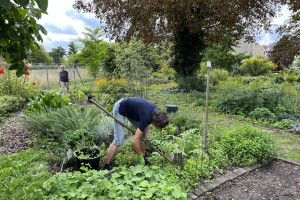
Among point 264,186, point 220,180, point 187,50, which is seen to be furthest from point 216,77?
point 220,180

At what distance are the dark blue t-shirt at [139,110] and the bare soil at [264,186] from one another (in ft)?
3.87

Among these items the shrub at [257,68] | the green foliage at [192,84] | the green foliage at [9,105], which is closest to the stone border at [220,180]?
the green foliage at [9,105]

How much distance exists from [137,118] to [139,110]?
21 cm

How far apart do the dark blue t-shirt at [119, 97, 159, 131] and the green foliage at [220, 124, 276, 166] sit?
1.62 meters

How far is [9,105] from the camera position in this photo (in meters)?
6.54

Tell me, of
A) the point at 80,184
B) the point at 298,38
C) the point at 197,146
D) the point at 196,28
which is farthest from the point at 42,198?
the point at 298,38

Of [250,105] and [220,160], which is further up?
[250,105]

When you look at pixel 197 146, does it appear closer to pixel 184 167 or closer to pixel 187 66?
pixel 184 167

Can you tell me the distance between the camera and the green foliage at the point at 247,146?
11.0 feet

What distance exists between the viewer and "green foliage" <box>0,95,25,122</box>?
6.06 meters

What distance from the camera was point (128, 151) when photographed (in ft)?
10.9

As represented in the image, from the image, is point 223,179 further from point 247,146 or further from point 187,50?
point 187,50

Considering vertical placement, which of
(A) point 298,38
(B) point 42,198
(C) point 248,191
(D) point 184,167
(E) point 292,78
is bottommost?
(C) point 248,191

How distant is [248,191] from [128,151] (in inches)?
71.6
